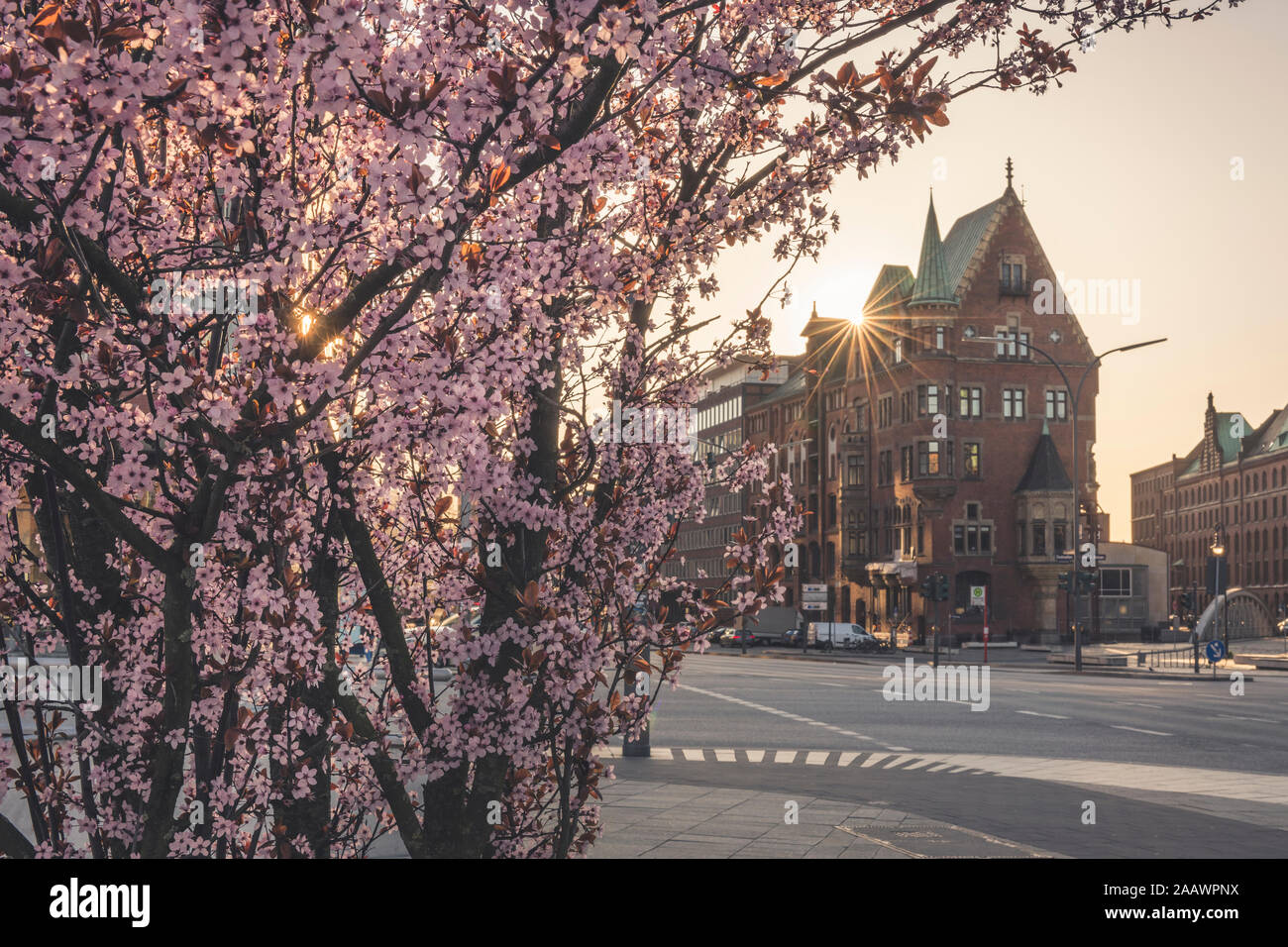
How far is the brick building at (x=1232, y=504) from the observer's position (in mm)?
138250

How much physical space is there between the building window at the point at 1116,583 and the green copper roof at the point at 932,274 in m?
21.0

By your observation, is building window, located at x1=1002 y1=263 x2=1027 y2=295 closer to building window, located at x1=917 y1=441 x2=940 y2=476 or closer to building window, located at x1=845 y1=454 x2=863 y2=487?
building window, located at x1=917 y1=441 x2=940 y2=476

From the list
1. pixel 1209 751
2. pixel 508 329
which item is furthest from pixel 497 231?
pixel 1209 751

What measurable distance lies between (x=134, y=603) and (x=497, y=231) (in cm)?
221

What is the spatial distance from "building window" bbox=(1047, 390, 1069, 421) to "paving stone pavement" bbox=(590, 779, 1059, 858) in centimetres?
7345

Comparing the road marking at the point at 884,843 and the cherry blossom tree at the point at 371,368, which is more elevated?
the cherry blossom tree at the point at 371,368

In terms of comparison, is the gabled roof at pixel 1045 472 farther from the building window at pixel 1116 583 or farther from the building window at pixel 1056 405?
the building window at pixel 1116 583

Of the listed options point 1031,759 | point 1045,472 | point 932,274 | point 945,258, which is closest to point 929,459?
point 1045,472

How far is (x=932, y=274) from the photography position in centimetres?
8281

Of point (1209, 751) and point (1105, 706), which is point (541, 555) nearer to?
point (1209, 751)

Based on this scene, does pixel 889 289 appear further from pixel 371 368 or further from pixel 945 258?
pixel 371 368

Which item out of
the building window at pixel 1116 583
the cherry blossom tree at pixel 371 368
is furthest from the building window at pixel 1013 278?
the cherry blossom tree at pixel 371 368

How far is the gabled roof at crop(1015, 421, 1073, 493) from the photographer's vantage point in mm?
79125

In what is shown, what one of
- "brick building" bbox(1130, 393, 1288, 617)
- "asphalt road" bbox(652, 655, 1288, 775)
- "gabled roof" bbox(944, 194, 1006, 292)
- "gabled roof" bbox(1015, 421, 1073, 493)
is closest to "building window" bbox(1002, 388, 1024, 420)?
"gabled roof" bbox(1015, 421, 1073, 493)
